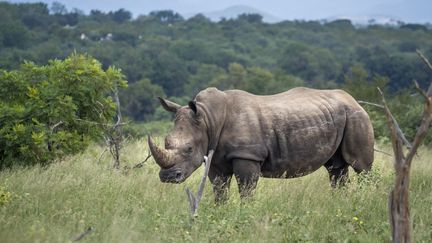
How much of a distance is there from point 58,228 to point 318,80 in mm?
59128

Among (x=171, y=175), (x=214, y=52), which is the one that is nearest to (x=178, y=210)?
(x=171, y=175)

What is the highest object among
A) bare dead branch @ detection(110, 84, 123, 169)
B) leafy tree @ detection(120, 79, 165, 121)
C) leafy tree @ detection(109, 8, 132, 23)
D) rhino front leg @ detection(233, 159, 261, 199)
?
rhino front leg @ detection(233, 159, 261, 199)

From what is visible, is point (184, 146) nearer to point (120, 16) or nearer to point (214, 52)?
point (214, 52)

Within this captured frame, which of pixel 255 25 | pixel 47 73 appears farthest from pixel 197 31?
pixel 47 73

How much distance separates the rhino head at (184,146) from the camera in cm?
747

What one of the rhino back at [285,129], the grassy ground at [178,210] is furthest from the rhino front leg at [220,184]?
the rhino back at [285,129]

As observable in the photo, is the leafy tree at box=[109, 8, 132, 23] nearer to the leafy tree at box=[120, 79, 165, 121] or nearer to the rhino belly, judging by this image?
the leafy tree at box=[120, 79, 165, 121]

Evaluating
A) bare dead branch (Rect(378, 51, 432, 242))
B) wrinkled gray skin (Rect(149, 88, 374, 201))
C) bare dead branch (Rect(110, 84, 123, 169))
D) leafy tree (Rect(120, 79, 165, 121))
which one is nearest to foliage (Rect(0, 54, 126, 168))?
bare dead branch (Rect(110, 84, 123, 169))

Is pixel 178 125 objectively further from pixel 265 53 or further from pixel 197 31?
pixel 197 31

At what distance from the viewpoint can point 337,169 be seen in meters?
9.13

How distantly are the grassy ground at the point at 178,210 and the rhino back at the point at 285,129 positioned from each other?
353mm

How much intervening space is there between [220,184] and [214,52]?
2642 inches

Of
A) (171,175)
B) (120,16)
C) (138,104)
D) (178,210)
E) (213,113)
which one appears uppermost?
(213,113)

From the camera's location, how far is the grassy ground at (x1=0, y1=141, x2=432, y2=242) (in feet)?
20.8
